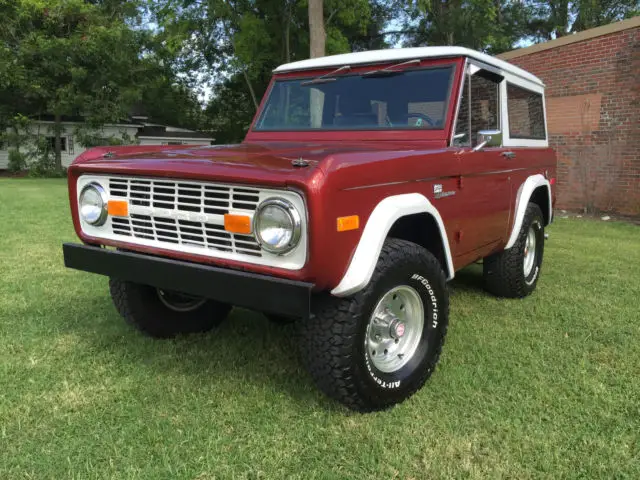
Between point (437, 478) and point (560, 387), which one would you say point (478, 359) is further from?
point (437, 478)

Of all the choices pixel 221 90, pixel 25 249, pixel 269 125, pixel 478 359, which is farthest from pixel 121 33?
pixel 478 359

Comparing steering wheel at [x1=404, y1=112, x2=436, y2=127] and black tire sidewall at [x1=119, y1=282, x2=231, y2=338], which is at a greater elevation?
steering wheel at [x1=404, y1=112, x2=436, y2=127]

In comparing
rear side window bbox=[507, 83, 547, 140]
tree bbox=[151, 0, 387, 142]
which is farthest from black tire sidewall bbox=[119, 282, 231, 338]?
tree bbox=[151, 0, 387, 142]

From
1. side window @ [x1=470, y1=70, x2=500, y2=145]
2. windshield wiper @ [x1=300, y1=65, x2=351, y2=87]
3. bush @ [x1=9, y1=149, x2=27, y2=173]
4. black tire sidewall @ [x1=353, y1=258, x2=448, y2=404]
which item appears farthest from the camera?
bush @ [x1=9, y1=149, x2=27, y2=173]

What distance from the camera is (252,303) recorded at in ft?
7.57

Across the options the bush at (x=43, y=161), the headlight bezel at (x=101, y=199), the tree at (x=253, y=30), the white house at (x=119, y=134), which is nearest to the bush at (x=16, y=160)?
the bush at (x=43, y=161)

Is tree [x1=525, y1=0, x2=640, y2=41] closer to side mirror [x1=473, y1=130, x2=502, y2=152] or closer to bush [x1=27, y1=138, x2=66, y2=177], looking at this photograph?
bush [x1=27, y1=138, x2=66, y2=177]

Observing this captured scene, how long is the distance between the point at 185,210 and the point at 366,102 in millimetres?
1566

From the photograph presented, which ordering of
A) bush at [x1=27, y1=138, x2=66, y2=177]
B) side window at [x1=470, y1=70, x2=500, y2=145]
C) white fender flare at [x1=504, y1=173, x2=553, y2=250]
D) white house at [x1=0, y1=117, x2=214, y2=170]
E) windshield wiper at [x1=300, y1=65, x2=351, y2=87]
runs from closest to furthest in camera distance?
side window at [x1=470, y1=70, x2=500, y2=145], windshield wiper at [x1=300, y1=65, x2=351, y2=87], white fender flare at [x1=504, y1=173, x2=553, y2=250], bush at [x1=27, y1=138, x2=66, y2=177], white house at [x1=0, y1=117, x2=214, y2=170]

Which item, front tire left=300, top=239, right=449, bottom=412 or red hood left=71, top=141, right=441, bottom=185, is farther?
front tire left=300, top=239, right=449, bottom=412

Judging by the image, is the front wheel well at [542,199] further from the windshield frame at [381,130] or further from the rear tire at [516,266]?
the windshield frame at [381,130]

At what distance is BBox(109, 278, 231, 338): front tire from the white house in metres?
22.9

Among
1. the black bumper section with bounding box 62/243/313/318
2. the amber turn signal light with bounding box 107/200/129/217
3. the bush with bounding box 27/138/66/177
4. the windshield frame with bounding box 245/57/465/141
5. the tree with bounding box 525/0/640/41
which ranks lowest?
the black bumper section with bounding box 62/243/313/318

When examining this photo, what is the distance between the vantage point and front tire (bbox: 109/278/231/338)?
342 centimetres
